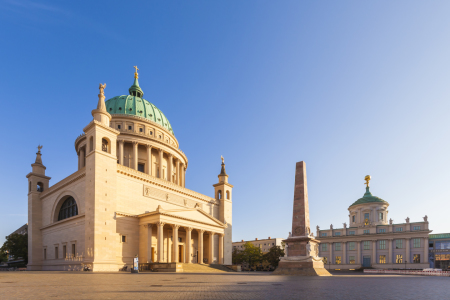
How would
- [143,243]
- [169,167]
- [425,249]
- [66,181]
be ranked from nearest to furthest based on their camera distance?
[143,243] < [66,181] < [169,167] < [425,249]

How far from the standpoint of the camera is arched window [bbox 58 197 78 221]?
149 feet

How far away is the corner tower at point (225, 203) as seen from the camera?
63.2 metres

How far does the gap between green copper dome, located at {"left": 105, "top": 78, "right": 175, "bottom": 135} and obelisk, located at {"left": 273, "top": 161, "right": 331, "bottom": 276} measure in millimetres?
45894

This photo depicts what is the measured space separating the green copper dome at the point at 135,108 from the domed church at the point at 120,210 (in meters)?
0.67

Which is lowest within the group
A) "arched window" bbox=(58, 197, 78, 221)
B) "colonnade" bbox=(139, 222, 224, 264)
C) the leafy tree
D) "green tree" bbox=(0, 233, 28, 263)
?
the leafy tree

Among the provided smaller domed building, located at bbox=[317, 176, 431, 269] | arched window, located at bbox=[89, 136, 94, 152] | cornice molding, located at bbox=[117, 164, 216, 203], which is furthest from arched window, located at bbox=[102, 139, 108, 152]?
smaller domed building, located at bbox=[317, 176, 431, 269]

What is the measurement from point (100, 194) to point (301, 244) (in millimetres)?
25236

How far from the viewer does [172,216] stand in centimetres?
4616

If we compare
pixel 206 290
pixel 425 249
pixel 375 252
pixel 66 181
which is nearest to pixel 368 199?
pixel 375 252

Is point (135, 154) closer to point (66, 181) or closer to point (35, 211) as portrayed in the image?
point (66, 181)

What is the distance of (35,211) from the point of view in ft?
173

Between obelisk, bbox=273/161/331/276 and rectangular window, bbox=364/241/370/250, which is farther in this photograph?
rectangular window, bbox=364/241/370/250

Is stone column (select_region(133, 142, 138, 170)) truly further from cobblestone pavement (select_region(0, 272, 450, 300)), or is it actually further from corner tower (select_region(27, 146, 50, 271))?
cobblestone pavement (select_region(0, 272, 450, 300))

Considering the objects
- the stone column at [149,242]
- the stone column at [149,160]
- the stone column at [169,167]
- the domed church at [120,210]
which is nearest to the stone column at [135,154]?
the domed church at [120,210]
